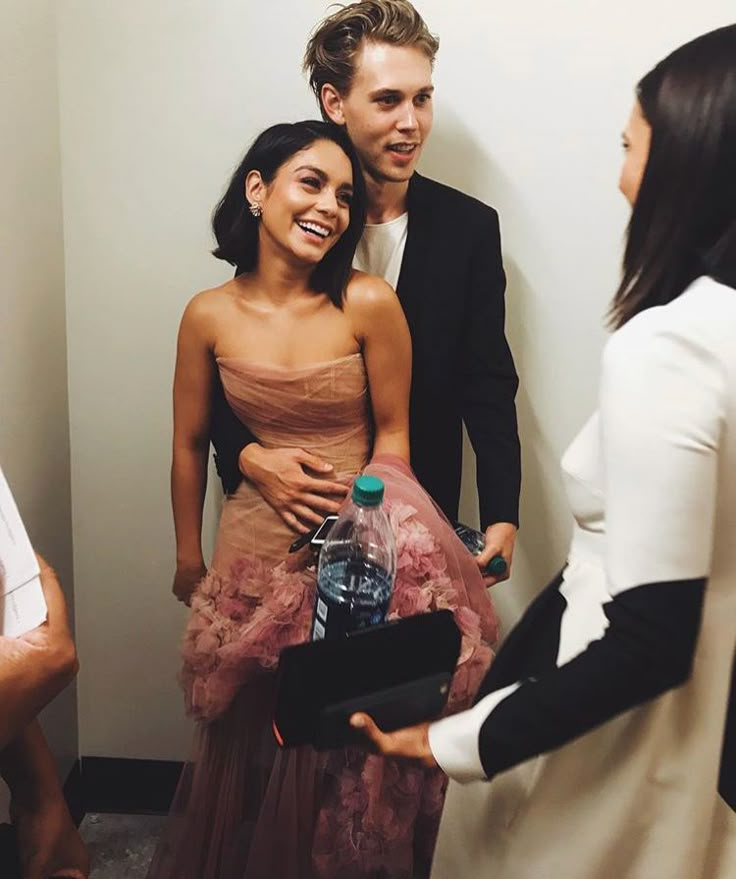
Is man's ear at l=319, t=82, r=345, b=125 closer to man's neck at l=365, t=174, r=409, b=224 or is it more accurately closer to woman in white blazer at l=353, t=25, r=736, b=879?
man's neck at l=365, t=174, r=409, b=224

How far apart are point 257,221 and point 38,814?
0.90 metres

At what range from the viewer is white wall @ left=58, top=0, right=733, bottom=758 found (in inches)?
56.1

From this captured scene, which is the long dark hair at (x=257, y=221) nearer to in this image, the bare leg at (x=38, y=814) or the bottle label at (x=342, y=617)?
the bottle label at (x=342, y=617)

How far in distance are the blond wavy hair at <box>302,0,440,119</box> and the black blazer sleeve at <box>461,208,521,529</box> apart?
313 mm

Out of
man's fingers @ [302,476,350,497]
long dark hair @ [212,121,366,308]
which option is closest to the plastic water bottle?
man's fingers @ [302,476,350,497]

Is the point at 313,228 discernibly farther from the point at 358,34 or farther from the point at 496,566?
the point at 496,566

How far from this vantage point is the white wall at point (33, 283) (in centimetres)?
128

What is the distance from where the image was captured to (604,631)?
702 mm

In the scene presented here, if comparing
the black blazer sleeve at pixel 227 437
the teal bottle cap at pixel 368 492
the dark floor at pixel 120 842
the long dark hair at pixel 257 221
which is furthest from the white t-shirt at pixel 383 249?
the dark floor at pixel 120 842

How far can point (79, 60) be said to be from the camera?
4.70 feet

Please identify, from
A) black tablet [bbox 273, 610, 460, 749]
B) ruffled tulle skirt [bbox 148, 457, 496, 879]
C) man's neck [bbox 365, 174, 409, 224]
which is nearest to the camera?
black tablet [bbox 273, 610, 460, 749]

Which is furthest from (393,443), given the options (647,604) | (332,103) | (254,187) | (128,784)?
(128,784)

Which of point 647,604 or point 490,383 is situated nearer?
point 647,604

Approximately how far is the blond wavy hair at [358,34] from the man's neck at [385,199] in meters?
0.16
